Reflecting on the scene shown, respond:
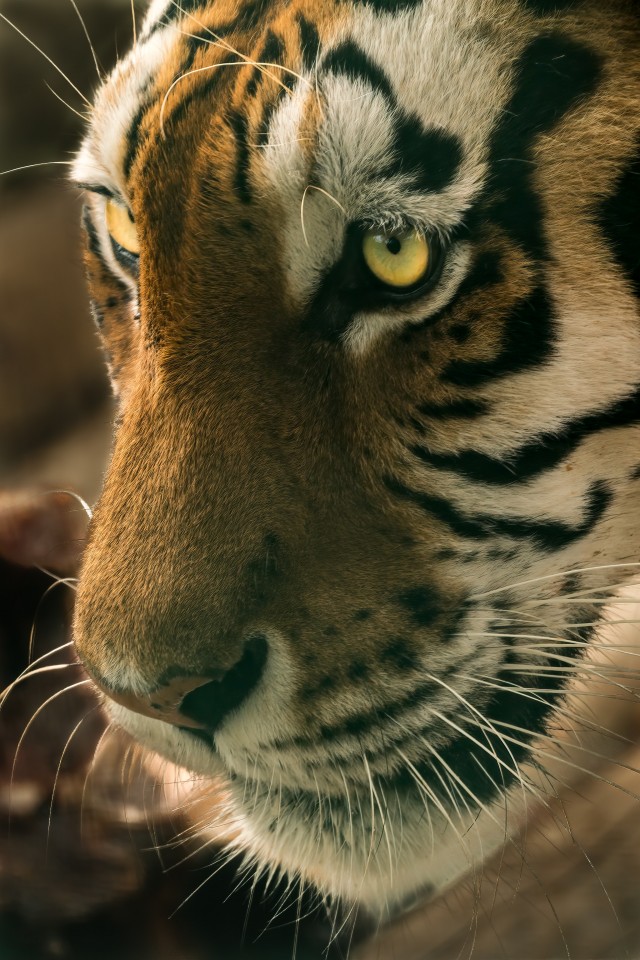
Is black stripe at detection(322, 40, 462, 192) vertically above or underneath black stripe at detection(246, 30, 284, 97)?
underneath

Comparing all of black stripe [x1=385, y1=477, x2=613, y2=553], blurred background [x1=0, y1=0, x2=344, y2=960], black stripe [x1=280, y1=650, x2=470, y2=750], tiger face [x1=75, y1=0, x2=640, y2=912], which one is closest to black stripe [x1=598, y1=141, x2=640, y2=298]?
tiger face [x1=75, y1=0, x2=640, y2=912]

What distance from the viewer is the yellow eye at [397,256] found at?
47cm

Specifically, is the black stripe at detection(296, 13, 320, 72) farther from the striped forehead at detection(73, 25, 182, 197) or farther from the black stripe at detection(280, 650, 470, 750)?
the black stripe at detection(280, 650, 470, 750)

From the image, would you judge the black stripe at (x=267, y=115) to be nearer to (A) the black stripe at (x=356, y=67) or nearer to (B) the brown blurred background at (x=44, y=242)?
(A) the black stripe at (x=356, y=67)

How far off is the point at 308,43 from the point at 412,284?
148 mm

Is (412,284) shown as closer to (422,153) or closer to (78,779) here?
(422,153)

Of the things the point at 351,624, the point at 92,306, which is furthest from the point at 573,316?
the point at 92,306

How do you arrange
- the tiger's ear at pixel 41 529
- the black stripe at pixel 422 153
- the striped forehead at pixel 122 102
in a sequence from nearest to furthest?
the black stripe at pixel 422 153
the striped forehead at pixel 122 102
the tiger's ear at pixel 41 529

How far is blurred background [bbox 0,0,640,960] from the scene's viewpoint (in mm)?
612

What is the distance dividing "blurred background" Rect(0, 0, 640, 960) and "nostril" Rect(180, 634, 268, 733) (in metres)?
0.25

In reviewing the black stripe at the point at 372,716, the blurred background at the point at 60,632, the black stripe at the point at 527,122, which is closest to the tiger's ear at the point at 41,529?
the blurred background at the point at 60,632

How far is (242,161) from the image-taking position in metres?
0.51

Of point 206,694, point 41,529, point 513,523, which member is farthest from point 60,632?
point 513,523

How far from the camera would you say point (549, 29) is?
476 millimetres
